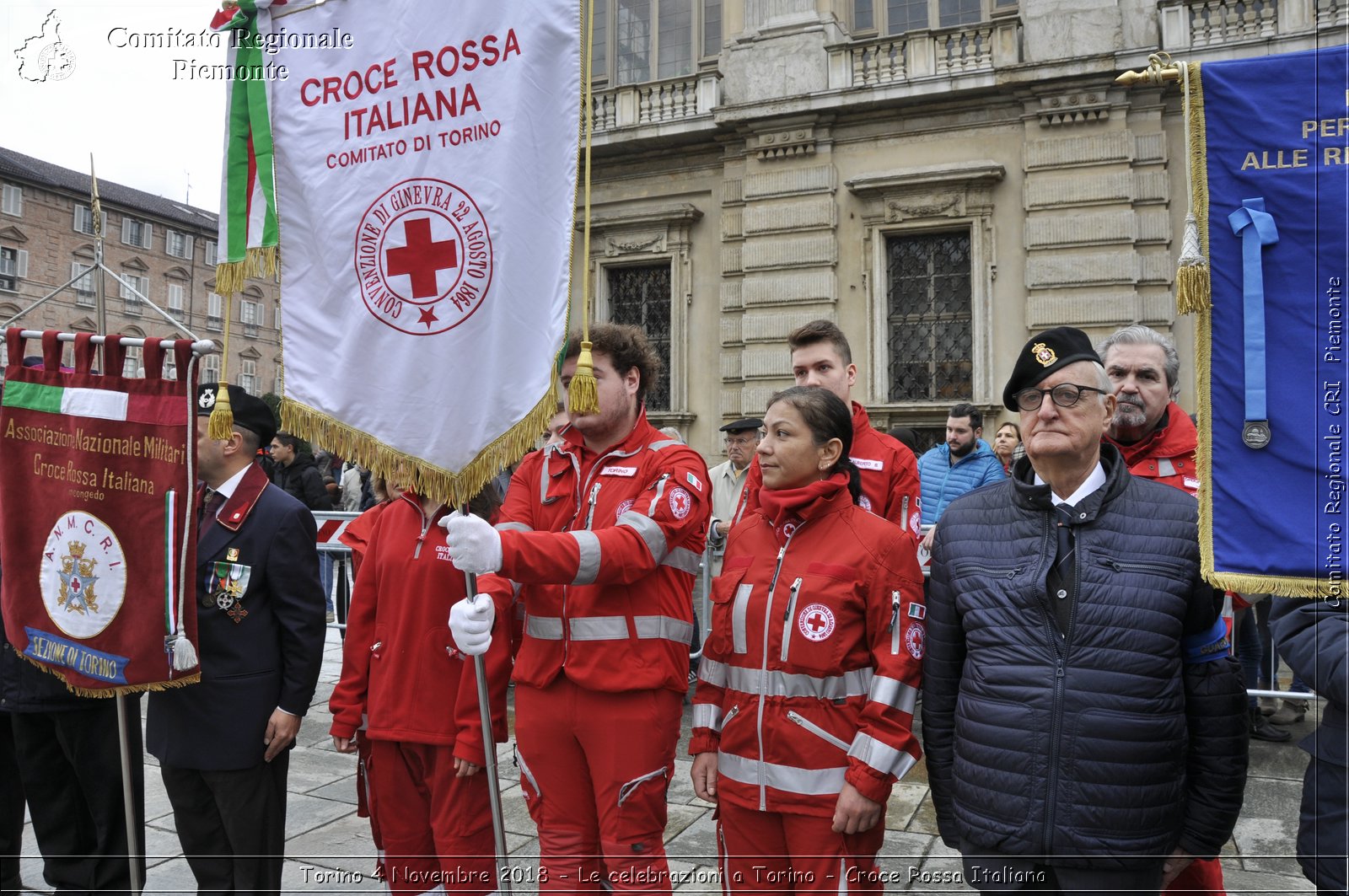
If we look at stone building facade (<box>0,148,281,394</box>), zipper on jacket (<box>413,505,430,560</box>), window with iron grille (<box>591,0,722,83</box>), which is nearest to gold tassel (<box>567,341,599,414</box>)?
zipper on jacket (<box>413,505,430,560</box>)

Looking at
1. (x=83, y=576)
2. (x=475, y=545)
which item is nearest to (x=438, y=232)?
(x=475, y=545)

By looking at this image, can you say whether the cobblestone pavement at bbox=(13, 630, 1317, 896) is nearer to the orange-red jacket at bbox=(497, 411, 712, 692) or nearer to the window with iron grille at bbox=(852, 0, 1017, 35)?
the orange-red jacket at bbox=(497, 411, 712, 692)

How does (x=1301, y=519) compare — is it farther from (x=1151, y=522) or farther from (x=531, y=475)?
(x=531, y=475)

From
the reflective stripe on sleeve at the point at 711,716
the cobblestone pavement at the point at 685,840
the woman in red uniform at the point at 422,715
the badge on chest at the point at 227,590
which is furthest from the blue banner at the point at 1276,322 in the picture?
the badge on chest at the point at 227,590

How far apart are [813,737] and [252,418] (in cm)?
260

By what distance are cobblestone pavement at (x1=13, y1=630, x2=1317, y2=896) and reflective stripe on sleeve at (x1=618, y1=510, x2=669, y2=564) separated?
6.21ft

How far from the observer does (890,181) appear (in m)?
14.2

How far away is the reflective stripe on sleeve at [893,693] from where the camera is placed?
270 centimetres

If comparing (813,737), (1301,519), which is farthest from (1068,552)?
(813,737)

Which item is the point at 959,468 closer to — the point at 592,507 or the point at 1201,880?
the point at 1201,880

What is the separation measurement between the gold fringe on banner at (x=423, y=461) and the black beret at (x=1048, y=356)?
140 centimetres

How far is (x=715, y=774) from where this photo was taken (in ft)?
9.79

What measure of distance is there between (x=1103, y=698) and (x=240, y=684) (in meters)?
2.95

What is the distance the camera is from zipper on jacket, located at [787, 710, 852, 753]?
9.08 ft
